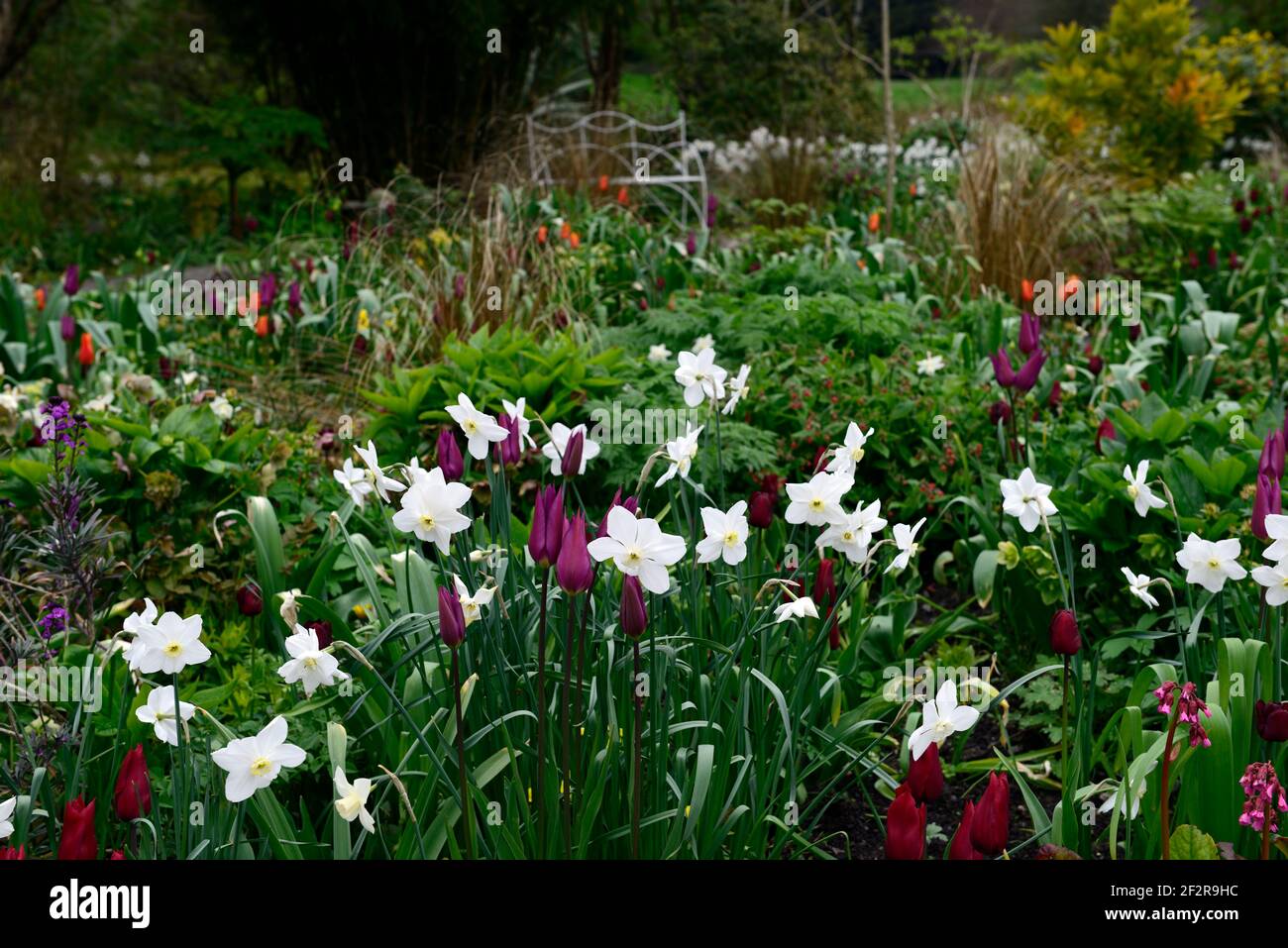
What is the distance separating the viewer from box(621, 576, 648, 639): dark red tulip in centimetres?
148

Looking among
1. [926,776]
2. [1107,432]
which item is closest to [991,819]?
[926,776]

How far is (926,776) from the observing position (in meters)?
1.53

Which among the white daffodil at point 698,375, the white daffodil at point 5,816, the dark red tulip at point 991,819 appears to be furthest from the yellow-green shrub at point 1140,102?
the white daffodil at point 5,816

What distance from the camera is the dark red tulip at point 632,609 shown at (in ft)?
4.86

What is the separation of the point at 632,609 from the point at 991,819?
0.50 m

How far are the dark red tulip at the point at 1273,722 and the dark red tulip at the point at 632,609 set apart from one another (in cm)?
95

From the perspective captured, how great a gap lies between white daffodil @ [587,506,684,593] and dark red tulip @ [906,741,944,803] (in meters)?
0.40

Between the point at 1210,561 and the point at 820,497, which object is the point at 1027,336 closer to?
the point at 1210,561

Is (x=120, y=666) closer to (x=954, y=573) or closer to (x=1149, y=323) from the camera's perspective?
(x=954, y=573)

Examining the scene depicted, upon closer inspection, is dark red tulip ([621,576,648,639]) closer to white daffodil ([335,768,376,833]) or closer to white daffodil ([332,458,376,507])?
white daffodil ([335,768,376,833])

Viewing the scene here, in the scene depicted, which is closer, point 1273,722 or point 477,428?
point 1273,722

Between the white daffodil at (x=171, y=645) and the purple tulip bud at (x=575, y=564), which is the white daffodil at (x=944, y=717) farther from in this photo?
the white daffodil at (x=171, y=645)

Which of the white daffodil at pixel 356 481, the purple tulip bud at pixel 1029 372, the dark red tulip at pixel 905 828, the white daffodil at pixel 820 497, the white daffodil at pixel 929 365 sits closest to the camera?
the dark red tulip at pixel 905 828

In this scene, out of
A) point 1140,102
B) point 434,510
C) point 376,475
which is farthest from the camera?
point 1140,102
